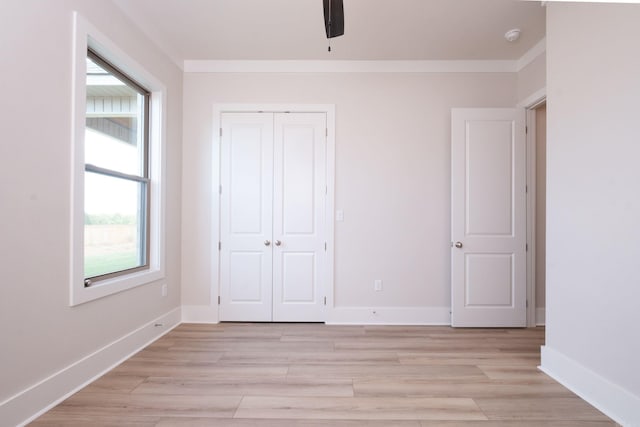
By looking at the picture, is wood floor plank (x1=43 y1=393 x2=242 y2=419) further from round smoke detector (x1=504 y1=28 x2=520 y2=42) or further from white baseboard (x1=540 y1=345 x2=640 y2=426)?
round smoke detector (x1=504 y1=28 x2=520 y2=42)

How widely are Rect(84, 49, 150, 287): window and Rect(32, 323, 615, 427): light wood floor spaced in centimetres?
83

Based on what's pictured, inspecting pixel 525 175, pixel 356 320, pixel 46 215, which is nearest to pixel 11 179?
pixel 46 215

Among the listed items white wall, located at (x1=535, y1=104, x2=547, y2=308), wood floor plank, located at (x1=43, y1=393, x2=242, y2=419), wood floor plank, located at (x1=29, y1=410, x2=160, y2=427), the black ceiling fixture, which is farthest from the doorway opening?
wood floor plank, located at (x1=29, y1=410, x2=160, y2=427)

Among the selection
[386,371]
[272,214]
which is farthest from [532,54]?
[386,371]

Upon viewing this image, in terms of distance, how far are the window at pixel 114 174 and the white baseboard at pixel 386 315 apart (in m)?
Answer: 2.05

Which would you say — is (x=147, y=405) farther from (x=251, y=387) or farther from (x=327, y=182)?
(x=327, y=182)

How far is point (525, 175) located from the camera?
338cm

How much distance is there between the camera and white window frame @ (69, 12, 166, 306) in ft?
6.83

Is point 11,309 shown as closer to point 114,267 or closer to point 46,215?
point 46,215

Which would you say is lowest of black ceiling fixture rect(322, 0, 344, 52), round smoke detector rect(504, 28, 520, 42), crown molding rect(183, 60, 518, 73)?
black ceiling fixture rect(322, 0, 344, 52)

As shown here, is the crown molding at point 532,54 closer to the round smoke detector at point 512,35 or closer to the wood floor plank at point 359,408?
the round smoke detector at point 512,35

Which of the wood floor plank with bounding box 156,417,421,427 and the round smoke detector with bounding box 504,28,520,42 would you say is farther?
the round smoke detector with bounding box 504,28,520,42

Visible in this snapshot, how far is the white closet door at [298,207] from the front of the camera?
3545mm

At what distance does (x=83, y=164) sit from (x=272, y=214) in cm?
179
